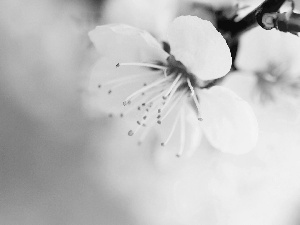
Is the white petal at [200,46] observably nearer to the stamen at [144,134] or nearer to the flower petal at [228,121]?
the flower petal at [228,121]

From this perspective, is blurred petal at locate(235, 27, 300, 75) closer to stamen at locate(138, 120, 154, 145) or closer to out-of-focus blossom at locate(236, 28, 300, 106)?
out-of-focus blossom at locate(236, 28, 300, 106)

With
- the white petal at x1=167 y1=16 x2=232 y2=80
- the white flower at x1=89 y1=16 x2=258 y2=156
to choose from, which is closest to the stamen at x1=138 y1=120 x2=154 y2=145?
the white flower at x1=89 y1=16 x2=258 y2=156

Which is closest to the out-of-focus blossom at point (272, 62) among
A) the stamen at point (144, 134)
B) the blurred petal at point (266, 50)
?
the blurred petal at point (266, 50)

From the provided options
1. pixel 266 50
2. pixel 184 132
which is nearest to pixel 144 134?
pixel 184 132

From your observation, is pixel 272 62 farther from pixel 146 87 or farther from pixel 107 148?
pixel 107 148

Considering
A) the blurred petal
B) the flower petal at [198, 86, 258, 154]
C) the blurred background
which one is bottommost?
the blurred background

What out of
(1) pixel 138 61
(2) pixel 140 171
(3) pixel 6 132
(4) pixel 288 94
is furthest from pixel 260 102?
(3) pixel 6 132
